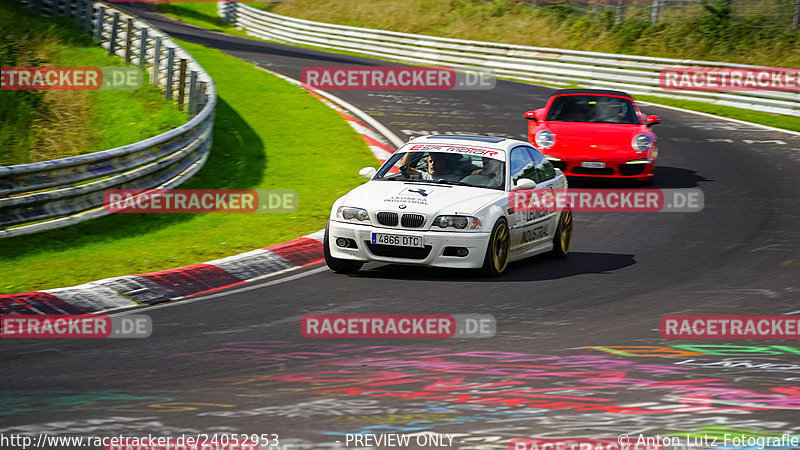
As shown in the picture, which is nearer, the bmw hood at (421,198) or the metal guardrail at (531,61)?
the bmw hood at (421,198)

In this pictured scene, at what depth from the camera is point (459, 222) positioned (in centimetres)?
1011

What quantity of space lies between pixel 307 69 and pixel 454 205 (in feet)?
68.4

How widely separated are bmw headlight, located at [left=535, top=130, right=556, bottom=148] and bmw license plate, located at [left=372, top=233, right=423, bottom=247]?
21.6 ft

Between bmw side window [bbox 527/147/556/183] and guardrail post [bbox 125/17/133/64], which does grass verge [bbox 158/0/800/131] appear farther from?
bmw side window [bbox 527/147/556/183]

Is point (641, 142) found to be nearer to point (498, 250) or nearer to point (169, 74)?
point (498, 250)

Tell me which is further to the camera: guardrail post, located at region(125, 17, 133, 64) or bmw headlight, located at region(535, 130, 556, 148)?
guardrail post, located at region(125, 17, 133, 64)

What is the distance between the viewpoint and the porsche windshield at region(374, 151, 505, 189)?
11.0 meters

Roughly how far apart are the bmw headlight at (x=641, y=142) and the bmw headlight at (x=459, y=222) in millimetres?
6652

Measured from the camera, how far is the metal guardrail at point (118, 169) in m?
11.7

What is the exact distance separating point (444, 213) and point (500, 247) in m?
0.73

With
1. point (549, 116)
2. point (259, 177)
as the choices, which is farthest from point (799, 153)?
point (259, 177)
